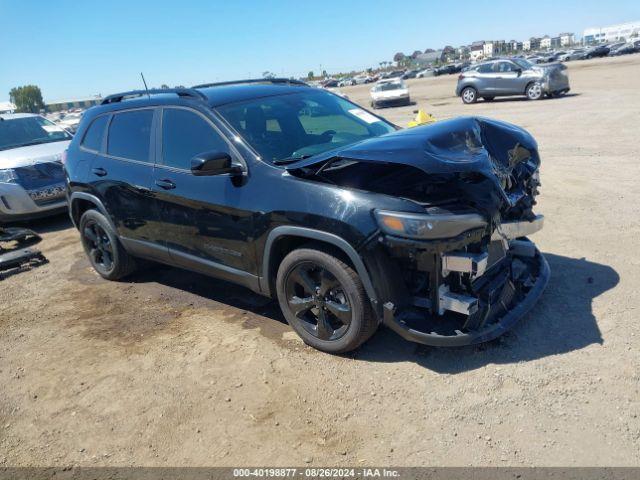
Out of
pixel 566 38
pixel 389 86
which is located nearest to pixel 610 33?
pixel 566 38

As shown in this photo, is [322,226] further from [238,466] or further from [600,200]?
[600,200]

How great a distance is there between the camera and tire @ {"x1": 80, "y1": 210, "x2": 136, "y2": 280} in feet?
17.3

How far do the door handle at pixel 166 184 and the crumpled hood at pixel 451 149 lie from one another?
48.5 inches

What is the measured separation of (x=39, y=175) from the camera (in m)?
7.89

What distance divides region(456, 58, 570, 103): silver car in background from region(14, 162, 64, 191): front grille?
696 inches

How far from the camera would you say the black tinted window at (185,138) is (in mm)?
4012

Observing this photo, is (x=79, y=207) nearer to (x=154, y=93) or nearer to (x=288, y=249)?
(x=154, y=93)

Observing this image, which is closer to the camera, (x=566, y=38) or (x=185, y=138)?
(x=185, y=138)

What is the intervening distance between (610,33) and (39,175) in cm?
16968

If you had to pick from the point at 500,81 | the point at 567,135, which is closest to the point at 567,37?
the point at 500,81

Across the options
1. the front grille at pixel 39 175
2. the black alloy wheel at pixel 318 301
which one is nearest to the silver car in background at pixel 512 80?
the front grille at pixel 39 175

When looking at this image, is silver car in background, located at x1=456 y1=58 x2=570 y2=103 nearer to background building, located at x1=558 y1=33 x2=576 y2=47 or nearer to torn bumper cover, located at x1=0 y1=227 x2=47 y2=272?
torn bumper cover, located at x1=0 y1=227 x2=47 y2=272

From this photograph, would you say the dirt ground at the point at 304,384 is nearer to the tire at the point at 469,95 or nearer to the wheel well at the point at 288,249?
the wheel well at the point at 288,249

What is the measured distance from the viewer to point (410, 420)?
2.93m
